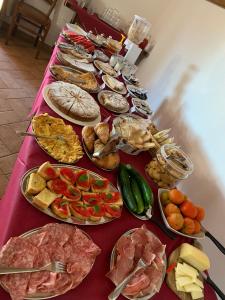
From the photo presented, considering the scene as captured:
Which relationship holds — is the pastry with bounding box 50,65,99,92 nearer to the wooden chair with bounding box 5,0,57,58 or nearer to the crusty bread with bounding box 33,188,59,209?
the crusty bread with bounding box 33,188,59,209

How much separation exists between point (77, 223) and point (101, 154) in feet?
1.04

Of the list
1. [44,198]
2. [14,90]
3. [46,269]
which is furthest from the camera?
[14,90]

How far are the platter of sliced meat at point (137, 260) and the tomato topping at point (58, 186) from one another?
0.70 ft

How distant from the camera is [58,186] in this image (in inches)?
31.3

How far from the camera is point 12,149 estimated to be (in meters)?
1.85

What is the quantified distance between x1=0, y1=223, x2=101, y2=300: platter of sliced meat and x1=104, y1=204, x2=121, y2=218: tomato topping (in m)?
0.13

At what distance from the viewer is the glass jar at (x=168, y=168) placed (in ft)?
3.69

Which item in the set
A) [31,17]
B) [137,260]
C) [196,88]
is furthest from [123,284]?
[31,17]

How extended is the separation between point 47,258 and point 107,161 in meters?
0.46

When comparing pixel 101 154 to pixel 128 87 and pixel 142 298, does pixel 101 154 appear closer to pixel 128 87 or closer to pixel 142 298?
pixel 142 298

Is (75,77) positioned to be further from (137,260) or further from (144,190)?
(137,260)

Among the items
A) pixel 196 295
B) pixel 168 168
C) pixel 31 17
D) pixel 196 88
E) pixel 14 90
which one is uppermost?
pixel 196 88

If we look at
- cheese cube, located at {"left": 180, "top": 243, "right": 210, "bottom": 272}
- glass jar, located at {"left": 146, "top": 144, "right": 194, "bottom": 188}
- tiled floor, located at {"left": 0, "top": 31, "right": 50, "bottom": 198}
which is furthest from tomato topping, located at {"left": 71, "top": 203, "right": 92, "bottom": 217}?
tiled floor, located at {"left": 0, "top": 31, "right": 50, "bottom": 198}

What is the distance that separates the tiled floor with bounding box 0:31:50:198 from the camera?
5.99 ft
